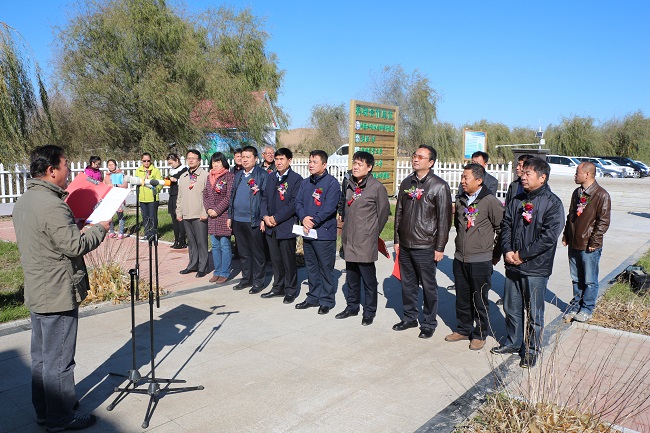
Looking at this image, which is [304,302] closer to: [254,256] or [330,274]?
[330,274]

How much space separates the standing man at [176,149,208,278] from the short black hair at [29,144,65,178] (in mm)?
4875

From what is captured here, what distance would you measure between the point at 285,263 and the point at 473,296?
9.29 ft

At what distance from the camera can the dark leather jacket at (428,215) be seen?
5828mm

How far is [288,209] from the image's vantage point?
7.31 meters

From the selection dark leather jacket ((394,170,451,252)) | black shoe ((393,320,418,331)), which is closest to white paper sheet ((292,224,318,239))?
dark leather jacket ((394,170,451,252))

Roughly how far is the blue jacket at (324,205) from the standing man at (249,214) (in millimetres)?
1097

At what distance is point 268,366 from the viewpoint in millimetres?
5125

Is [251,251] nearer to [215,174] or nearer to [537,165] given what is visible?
[215,174]

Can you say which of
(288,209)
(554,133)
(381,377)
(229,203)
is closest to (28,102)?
(229,203)

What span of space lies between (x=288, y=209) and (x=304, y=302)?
126 centimetres

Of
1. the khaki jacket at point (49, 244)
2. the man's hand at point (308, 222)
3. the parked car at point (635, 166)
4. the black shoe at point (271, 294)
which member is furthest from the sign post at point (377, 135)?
the parked car at point (635, 166)

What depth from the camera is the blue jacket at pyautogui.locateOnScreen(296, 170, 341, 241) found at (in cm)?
680

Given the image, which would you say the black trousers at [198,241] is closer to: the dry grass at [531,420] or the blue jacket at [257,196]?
the blue jacket at [257,196]

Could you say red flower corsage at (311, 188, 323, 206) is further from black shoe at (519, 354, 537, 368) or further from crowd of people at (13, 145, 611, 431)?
black shoe at (519, 354, 537, 368)
